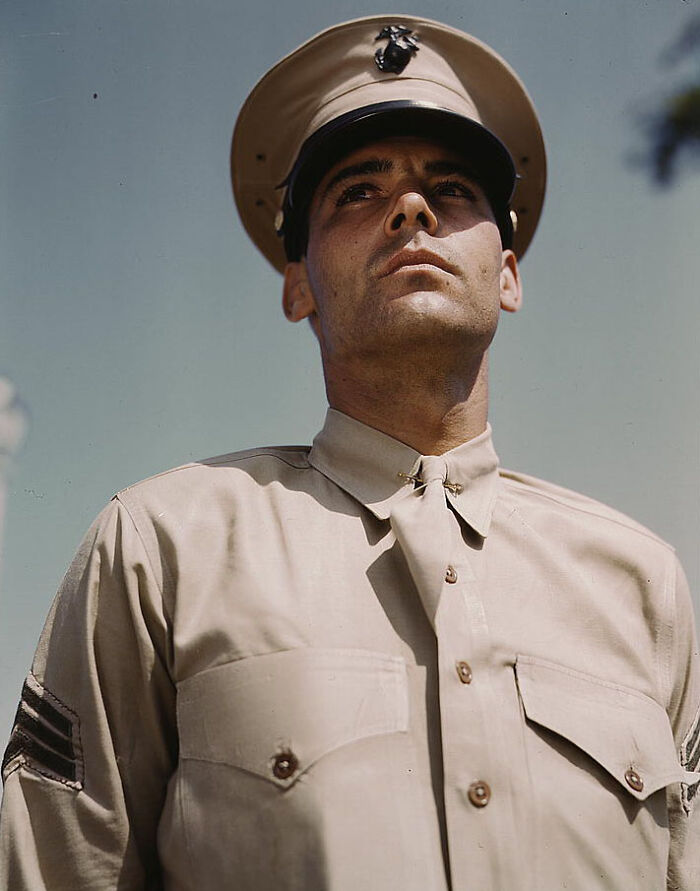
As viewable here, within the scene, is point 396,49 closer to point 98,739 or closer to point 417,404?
point 417,404

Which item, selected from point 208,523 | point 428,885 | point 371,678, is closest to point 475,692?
point 371,678

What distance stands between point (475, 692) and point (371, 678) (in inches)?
7.5

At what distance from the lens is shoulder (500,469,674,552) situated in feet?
8.39

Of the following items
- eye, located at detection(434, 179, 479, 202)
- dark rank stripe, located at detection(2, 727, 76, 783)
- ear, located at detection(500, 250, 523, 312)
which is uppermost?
eye, located at detection(434, 179, 479, 202)

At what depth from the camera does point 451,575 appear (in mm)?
2191

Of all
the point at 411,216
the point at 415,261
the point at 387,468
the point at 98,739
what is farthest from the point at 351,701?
the point at 411,216

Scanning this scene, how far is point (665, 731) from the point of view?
2213 mm

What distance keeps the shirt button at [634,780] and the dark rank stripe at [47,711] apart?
106 cm

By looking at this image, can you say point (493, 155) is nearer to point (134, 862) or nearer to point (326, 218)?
point (326, 218)

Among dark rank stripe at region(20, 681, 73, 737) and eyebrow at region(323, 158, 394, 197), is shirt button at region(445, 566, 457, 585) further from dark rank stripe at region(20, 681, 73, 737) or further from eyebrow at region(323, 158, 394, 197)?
eyebrow at region(323, 158, 394, 197)

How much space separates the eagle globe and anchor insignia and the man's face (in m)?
0.27

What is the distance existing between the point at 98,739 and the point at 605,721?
3.17 ft

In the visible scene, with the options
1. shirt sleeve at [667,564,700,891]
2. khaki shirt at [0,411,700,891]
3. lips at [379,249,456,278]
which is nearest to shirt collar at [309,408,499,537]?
khaki shirt at [0,411,700,891]

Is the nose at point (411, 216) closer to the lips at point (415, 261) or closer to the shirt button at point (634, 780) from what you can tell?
the lips at point (415, 261)
